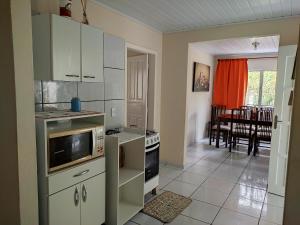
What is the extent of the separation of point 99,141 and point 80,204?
1.83 feet

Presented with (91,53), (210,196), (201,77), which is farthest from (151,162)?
(201,77)

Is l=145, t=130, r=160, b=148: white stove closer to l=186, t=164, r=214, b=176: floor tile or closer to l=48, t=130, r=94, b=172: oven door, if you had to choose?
l=48, t=130, r=94, b=172: oven door

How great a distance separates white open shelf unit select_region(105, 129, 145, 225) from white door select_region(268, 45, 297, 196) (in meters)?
1.87

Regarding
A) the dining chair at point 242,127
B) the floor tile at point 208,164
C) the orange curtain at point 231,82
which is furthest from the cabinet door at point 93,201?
the orange curtain at point 231,82

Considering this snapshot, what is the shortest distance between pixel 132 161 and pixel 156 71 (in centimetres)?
183

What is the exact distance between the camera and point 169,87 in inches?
158

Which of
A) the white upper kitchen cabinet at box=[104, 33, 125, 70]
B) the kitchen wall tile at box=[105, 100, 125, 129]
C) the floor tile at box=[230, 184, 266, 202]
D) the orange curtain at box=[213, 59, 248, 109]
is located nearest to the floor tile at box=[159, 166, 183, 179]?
the floor tile at box=[230, 184, 266, 202]

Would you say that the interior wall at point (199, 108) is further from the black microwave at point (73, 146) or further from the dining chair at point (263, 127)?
the black microwave at point (73, 146)

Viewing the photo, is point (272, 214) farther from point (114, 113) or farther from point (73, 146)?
point (73, 146)

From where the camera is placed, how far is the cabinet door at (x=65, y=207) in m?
1.67

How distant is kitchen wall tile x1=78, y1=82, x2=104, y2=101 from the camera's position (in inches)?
94.7

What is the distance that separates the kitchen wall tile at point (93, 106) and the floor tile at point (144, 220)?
4.28ft

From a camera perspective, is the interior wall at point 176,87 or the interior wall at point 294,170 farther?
the interior wall at point 176,87

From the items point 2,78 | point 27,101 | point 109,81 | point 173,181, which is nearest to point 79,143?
point 27,101
